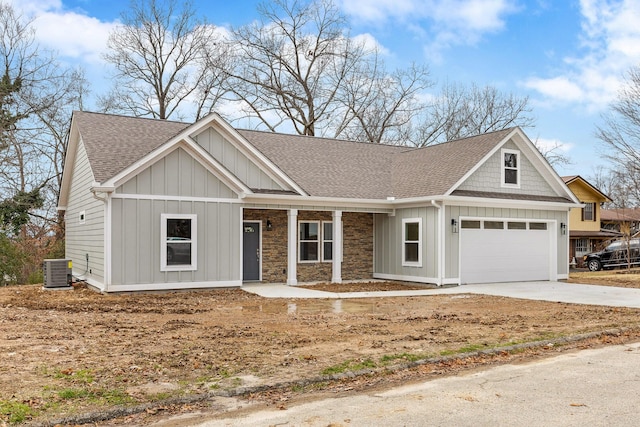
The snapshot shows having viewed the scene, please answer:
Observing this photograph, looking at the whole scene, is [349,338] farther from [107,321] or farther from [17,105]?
[17,105]

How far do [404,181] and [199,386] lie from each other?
15.2 metres

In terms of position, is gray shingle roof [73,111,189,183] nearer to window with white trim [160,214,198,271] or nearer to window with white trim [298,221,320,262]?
window with white trim [160,214,198,271]

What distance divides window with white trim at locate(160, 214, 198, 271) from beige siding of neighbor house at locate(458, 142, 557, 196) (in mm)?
8173

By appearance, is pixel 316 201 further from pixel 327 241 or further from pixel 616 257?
pixel 616 257

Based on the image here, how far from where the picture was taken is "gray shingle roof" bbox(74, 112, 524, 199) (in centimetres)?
1716

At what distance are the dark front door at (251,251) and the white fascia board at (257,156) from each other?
1755 millimetres

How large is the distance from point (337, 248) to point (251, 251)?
2662 mm

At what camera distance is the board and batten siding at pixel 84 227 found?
1581cm

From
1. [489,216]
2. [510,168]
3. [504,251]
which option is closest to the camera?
[489,216]

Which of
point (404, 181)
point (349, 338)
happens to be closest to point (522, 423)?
point (349, 338)

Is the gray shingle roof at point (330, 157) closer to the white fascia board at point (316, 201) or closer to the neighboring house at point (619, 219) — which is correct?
the white fascia board at point (316, 201)

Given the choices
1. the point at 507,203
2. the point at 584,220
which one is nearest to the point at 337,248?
the point at 507,203

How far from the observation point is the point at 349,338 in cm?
902

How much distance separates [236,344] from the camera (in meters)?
8.41
